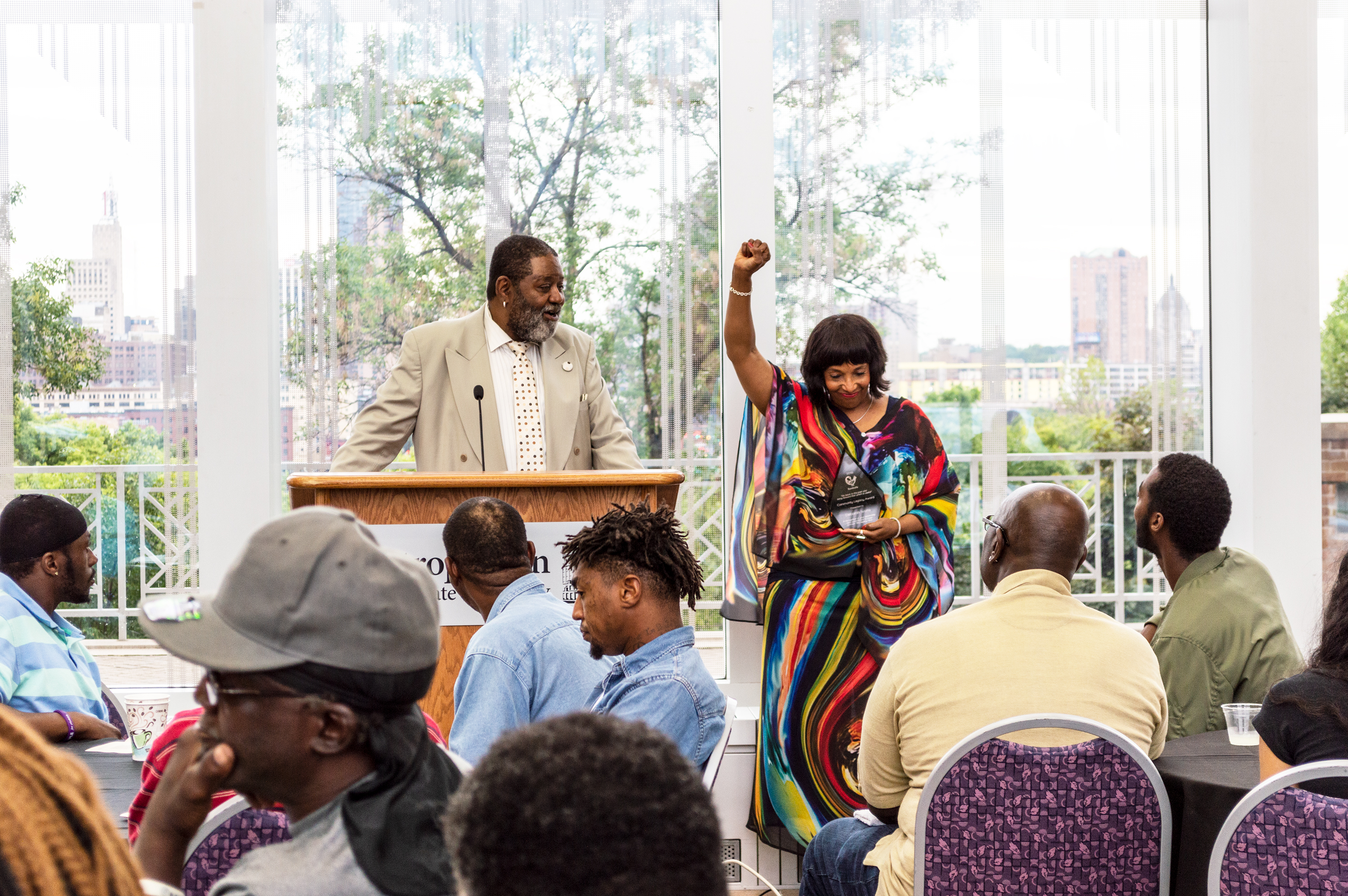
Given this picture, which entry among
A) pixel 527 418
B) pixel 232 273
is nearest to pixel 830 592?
pixel 527 418

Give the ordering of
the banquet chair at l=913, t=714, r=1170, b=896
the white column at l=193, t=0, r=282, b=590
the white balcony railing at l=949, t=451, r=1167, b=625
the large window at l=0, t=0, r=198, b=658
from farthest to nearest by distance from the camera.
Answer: the white balcony railing at l=949, t=451, r=1167, b=625, the large window at l=0, t=0, r=198, b=658, the white column at l=193, t=0, r=282, b=590, the banquet chair at l=913, t=714, r=1170, b=896

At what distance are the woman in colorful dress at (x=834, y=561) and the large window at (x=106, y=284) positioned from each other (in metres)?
2.03

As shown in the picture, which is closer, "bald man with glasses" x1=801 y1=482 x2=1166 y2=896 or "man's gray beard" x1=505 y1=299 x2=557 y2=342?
"bald man with glasses" x1=801 y1=482 x2=1166 y2=896

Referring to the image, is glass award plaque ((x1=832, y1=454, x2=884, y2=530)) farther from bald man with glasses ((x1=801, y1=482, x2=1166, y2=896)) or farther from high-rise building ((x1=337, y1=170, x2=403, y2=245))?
high-rise building ((x1=337, y1=170, x2=403, y2=245))

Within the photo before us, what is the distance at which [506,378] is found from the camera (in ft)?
11.7

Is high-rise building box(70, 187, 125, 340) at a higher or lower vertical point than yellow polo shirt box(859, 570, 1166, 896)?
higher

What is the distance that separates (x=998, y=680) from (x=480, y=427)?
74.3 inches

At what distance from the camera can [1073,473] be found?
4.27 meters

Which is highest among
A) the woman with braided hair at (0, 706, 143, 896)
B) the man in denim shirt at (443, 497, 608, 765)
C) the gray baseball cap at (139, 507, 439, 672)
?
the gray baseball cap at (139, 507, 439, 672)

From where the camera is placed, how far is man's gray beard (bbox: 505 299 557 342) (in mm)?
3494

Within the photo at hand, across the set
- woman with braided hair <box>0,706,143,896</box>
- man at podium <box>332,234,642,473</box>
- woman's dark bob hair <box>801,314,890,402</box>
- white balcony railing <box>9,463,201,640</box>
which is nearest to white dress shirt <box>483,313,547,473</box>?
man at podium <box>332,234,642,473</box>

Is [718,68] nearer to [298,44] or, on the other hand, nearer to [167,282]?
[298,44]

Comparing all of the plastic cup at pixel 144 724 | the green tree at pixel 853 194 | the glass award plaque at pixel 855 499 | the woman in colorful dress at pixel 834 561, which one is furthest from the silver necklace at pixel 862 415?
the plastic cup at pixel 144 724

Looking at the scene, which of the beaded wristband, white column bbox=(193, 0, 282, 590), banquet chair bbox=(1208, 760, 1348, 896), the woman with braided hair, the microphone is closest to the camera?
the woman with braided hair
